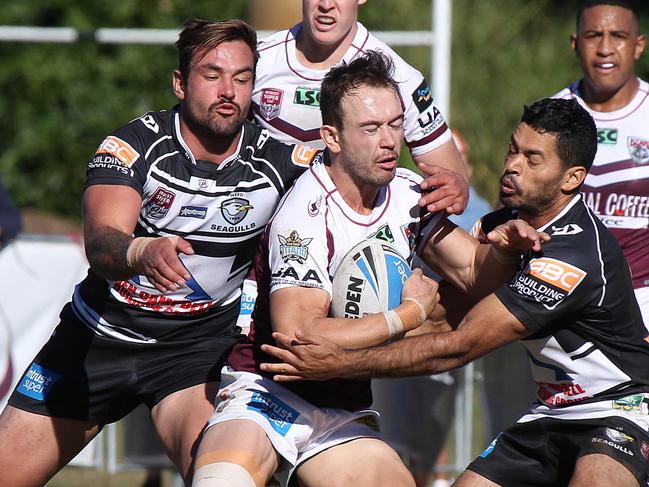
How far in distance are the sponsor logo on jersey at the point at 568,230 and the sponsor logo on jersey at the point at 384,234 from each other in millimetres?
719

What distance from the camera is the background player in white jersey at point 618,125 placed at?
6.91 m

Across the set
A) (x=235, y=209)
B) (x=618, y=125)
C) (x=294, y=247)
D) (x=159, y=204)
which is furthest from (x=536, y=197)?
(x=618, y=125)

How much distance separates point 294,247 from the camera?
5.07 meters

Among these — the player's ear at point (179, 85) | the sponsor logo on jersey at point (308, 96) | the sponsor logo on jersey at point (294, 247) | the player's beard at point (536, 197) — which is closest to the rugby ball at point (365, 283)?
the sponsor logo on jersey at point (294, 247)

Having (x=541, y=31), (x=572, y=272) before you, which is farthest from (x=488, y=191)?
(x=572, y=272)

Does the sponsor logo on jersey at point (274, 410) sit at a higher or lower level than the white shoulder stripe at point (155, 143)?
lower

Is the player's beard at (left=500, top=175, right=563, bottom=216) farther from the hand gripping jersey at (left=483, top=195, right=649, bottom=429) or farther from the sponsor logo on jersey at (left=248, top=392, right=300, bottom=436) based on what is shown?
the sponsor logo on jersey at (left=248, top=392, right=300, bottom=436)

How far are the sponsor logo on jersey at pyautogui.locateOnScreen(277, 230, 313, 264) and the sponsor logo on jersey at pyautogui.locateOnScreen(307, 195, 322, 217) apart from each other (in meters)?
0.11

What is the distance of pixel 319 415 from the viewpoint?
17.1 ft

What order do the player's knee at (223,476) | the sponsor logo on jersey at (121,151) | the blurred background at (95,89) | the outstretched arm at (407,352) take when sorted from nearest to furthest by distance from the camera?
1. the player's knee at (223,476)
2. the outstretched arm at (407,352)
3. the sponsor logo on jersey at (121,151)
4. the blurred background at (95,89)

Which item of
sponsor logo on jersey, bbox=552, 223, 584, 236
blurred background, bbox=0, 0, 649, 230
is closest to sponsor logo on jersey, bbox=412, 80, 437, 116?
sponsor logo on jersey, bbox=552, 223, 584, 236

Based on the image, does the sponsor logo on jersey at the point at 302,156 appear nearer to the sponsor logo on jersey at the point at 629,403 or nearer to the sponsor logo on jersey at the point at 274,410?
the sponsor logo on jersey at the point at 274,410

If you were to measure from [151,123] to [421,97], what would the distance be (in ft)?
4.57

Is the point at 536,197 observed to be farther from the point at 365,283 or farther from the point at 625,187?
the point at 625,187
